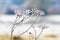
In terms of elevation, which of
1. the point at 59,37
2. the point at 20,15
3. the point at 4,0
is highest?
the point at 4,0

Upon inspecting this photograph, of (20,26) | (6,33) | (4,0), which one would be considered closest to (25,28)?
(20,26)

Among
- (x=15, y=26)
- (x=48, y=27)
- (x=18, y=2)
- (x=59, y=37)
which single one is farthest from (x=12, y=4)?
(x=59, y=37)

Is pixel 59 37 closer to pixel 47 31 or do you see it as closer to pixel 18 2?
pixel 47 31

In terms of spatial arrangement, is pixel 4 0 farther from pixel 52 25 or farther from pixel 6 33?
pixel 52 25

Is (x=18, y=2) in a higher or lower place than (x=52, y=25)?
higher

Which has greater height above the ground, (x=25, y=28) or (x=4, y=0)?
(x=4, y=0)
